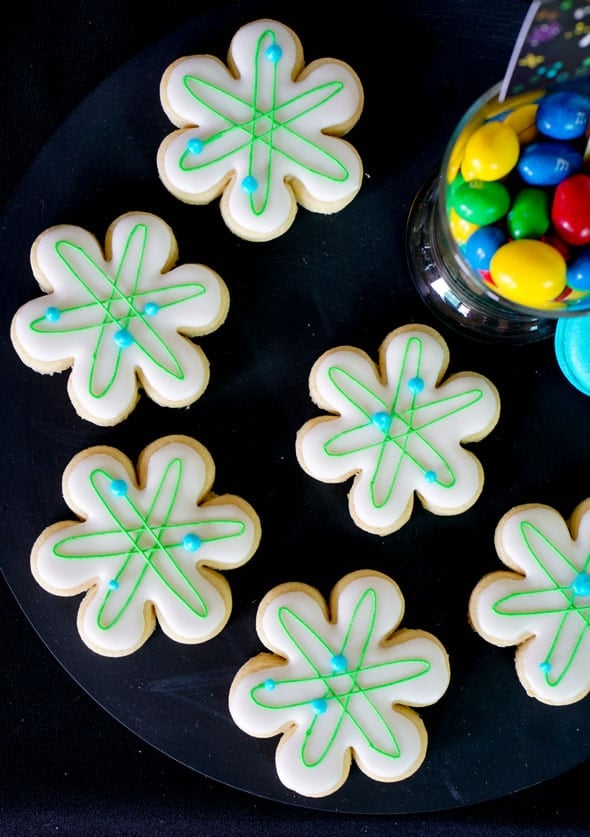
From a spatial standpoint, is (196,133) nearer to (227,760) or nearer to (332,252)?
(332,252)

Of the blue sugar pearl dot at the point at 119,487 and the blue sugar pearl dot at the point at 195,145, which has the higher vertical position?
the blue sugar pearl dot at the point at 195,145

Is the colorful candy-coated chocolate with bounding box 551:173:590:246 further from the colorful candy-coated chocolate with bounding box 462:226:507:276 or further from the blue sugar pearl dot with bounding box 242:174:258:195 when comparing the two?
the blue sugar pearl dot with bounding box 242:174:258:195

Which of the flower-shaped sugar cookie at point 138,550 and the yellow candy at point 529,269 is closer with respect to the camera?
the yellow candy at point 529,269

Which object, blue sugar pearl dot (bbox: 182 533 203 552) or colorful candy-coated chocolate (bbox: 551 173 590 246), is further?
blue sugar pearl dot (bbox: 182 533 203 552)

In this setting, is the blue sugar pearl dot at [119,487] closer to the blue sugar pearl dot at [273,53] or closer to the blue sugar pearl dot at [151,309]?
the blue sugar pearl dot at [151,309]

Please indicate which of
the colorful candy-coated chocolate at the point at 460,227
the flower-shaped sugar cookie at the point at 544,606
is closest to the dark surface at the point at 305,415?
the flower-shaped sugar cookie at the point at 544,606

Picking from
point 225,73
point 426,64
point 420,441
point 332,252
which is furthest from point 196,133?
A: point 420,441

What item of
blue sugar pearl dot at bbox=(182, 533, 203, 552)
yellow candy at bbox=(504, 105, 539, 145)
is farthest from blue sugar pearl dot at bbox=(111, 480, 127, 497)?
yellow candy at bbox=(504, 105, 539, 145)
